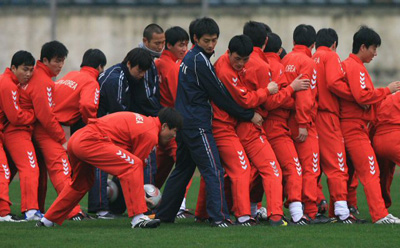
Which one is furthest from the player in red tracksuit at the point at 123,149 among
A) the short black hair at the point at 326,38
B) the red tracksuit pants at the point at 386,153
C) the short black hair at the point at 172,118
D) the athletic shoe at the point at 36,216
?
the red tracksuit pants at the point at 386,153

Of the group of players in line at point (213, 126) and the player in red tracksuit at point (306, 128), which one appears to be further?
the player in red tracksuit at point (306, 128)

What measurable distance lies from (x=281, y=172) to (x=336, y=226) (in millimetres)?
889

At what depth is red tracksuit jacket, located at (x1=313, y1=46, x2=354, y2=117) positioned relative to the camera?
11.4 metres

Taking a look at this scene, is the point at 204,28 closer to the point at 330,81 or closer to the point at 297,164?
the point at 330,81

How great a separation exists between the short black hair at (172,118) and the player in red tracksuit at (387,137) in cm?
290

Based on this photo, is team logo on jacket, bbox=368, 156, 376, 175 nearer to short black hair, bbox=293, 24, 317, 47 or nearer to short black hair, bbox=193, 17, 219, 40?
short black hair, bbox=293, 24, 317, 47

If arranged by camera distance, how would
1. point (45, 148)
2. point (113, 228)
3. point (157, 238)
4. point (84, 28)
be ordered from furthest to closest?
point (84, 28)
point (45, 148)
point (113, 228)
point (157, 238)

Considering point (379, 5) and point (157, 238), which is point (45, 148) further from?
point (379, 5)

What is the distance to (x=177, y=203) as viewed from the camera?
11.3 meters

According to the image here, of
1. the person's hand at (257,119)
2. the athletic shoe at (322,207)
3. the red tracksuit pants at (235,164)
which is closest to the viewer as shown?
the red tracksuit pants at (235,164)

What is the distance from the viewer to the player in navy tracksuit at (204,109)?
10.7 m

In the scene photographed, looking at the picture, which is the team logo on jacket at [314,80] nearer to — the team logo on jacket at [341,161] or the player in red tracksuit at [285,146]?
the player in red tracksuit at [285,146]

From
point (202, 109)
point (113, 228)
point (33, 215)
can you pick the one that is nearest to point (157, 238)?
point (113, 228)

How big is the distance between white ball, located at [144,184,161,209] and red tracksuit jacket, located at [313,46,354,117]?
234 cm
